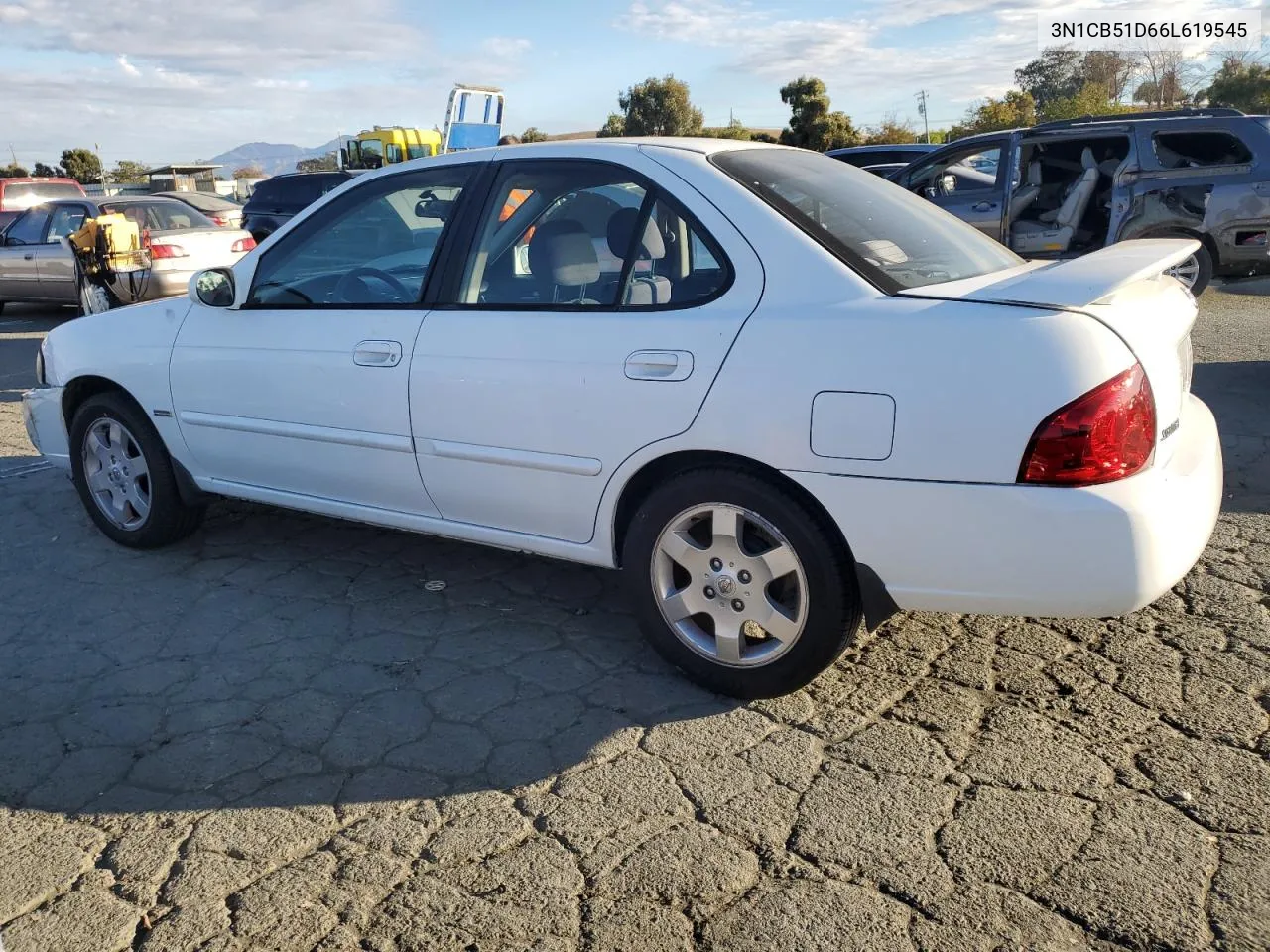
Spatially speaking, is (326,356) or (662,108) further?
(662,108)

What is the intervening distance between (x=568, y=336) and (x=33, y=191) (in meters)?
19.3

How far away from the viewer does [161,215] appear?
1304cm

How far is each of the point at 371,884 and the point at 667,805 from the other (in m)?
0.76

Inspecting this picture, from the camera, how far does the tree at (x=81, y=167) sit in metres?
55.8

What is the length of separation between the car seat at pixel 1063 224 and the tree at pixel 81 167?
186 feet

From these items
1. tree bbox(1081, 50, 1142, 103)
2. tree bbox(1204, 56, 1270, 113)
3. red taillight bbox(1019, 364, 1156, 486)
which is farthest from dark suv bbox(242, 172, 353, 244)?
tree bbox(1204, 56, 1270, 113)

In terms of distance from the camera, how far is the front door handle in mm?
3697

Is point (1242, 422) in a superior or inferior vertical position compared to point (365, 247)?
inferior

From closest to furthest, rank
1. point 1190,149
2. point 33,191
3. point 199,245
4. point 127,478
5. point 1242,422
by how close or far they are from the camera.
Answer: point 127,478, point 1242,422, point 1190,149, point 199,245, point 33,191

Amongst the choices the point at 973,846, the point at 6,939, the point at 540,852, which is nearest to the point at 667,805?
the point at 540,852

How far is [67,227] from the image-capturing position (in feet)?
43.3

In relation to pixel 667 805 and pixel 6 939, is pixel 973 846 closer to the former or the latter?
pixel 667 805

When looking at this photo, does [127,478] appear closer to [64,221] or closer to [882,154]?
[64,221]

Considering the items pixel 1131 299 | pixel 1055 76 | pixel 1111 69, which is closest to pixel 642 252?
pixel 1131 299
